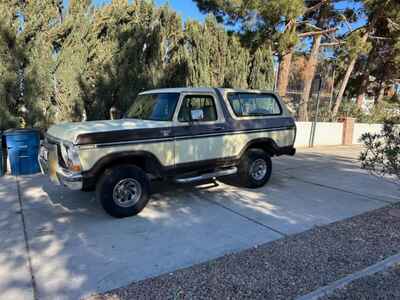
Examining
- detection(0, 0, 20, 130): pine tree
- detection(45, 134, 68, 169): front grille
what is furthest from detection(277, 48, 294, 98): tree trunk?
detection(45, 134, 68, 169): front grille

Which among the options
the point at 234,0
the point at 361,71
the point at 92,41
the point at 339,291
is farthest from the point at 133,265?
the point at 361,71

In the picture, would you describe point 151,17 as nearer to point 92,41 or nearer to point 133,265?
point 92,41

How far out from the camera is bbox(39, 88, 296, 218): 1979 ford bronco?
14.1ft

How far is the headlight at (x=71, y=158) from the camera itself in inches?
162

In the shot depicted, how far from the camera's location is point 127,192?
15.3 feet

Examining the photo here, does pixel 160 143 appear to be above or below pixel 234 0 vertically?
below

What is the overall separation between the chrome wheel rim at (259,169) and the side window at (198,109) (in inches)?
56.1

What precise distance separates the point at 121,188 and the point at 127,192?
0.44 feet

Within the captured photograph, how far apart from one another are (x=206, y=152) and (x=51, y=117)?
522 cm

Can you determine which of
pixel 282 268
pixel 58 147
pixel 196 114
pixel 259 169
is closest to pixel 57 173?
pixel 58 147

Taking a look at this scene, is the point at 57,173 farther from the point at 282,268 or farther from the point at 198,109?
the point at 282,268

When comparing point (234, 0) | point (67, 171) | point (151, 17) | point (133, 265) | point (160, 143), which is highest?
point (234, 0)

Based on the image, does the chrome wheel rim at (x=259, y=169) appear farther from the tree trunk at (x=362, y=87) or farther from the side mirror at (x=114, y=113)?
the tree trunk at (x=362, y=87)

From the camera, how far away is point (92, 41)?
338 inches
